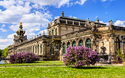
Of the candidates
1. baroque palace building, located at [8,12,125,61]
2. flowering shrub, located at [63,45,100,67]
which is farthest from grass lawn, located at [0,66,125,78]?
baroque palace building, located at [8,12,125,61]

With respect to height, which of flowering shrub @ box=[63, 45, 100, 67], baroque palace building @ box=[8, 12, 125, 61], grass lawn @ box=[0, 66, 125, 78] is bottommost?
grass lawn @ box=[0, 66, 125, 78]

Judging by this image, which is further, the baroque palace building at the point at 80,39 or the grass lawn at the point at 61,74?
the baroque palace building at the point at 80,39

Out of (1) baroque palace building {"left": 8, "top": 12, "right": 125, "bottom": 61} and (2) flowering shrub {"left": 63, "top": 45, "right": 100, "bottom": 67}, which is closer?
(2) flowering shrub {"left": 63, "top": 45, "right": 100, "bottom": 67}

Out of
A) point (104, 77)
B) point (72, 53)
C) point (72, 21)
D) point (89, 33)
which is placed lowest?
point (104, 77)

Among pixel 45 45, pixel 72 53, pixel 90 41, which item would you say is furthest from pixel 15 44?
pixel 72 53

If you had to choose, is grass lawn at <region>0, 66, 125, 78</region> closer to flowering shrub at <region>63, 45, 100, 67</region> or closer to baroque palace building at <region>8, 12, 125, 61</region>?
flowering shrub at <region>63, 45, 100, 67</region>

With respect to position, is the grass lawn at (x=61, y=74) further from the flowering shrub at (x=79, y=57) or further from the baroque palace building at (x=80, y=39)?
the baroque palace building at (x=80, y=39)

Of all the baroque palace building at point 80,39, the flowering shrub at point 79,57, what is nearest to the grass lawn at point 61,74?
the flowering shrub at point 79,57

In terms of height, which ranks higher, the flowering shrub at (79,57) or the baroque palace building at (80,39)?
the baroque palace building at (80,39)

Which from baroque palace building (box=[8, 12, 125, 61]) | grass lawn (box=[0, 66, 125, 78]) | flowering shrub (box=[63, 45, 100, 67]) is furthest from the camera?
baroque palace building (box=[8, 12, 125, 61])

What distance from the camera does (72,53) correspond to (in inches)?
758

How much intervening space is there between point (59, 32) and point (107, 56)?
20495 mm

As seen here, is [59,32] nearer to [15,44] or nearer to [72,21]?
[72,21]

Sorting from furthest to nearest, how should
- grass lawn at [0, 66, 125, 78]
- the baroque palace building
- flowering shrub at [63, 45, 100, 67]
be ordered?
the baroque palace building, flowering shrub at [63, 45, 100, 67], grass lawn at [0, 66, 125, 78]
